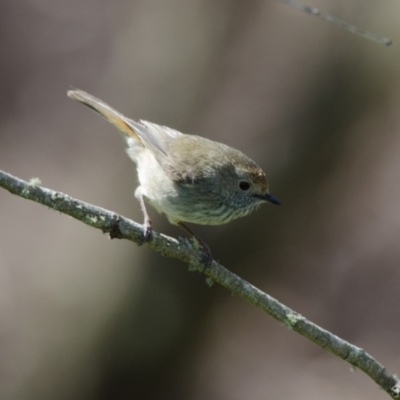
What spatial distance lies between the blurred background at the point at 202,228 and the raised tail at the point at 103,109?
194 cm

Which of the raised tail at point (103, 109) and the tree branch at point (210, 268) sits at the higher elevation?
the raised tail at point (103, 109)

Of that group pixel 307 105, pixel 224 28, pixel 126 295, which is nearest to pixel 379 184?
pixel 307 105

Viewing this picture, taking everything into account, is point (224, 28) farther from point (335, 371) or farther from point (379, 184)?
point (335, 371)

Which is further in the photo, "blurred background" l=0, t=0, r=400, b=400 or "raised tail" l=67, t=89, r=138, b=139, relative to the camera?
"blurred background" l=0, t=0, r=400, b=400

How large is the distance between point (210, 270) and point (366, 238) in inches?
183

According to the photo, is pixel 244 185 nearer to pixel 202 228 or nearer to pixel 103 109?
pixel 103 109

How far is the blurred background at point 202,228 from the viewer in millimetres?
7410

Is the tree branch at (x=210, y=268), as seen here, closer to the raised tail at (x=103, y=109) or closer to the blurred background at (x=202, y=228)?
the raised tail at (x=103, y=109)

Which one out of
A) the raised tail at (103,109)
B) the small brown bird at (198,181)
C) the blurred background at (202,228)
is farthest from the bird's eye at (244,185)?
the blurred background at (202,228)

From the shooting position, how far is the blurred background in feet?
24.3

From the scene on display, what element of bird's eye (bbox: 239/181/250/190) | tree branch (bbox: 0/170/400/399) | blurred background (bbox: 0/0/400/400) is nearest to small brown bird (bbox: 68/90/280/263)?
bird's eye (bbox: 239/181/250/190)

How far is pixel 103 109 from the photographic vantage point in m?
5.49

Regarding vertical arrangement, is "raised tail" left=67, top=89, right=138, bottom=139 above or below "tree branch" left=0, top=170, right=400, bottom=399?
above

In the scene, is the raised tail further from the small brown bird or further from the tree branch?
the tree branch
